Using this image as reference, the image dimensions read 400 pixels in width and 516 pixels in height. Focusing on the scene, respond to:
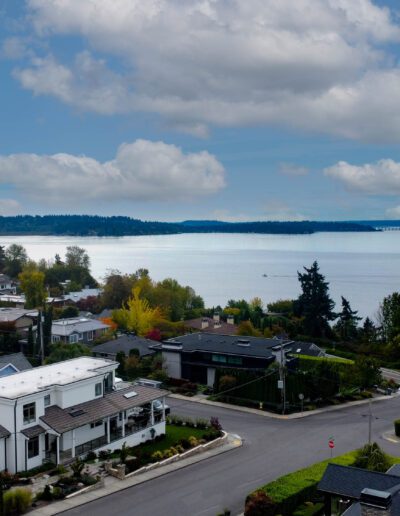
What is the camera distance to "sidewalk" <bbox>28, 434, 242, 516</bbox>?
28.9 meters

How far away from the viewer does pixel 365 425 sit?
1736 inches

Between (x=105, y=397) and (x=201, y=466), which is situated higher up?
(x=105, y=397)

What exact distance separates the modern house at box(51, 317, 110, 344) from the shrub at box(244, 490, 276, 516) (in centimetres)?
5069

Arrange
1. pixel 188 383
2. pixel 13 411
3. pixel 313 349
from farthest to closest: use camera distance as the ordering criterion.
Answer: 1. pixel 313 349
2. pixel 188 383
3. pixel 13 411

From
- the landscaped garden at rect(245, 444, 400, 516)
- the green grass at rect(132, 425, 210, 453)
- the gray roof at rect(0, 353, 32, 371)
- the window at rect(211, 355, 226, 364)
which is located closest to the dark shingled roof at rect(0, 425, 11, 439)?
the green grass at rect(132, 425, 210, 453)

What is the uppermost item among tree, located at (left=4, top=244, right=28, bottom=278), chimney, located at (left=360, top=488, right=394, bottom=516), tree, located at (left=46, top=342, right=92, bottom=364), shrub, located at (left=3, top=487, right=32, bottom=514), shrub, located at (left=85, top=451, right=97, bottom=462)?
tree, located at (left=4, top=244, right=28, bottom=278)

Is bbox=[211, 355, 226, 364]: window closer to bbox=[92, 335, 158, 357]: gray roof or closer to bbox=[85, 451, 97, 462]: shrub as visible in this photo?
bbox=[92, 335, 158, 357]: gray roof

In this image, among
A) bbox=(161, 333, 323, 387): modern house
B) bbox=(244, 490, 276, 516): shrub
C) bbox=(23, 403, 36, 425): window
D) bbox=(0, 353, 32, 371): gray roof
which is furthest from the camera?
bbox=(161, 333, 323, 387): modern house

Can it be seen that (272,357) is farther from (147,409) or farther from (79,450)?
(79,450)

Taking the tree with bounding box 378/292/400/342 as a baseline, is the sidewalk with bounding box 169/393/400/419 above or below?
below

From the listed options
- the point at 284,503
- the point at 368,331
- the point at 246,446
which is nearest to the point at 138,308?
the point at 368,331

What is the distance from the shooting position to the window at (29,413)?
112ft

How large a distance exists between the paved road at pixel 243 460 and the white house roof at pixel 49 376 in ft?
27.5

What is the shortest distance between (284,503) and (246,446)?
1105cm
